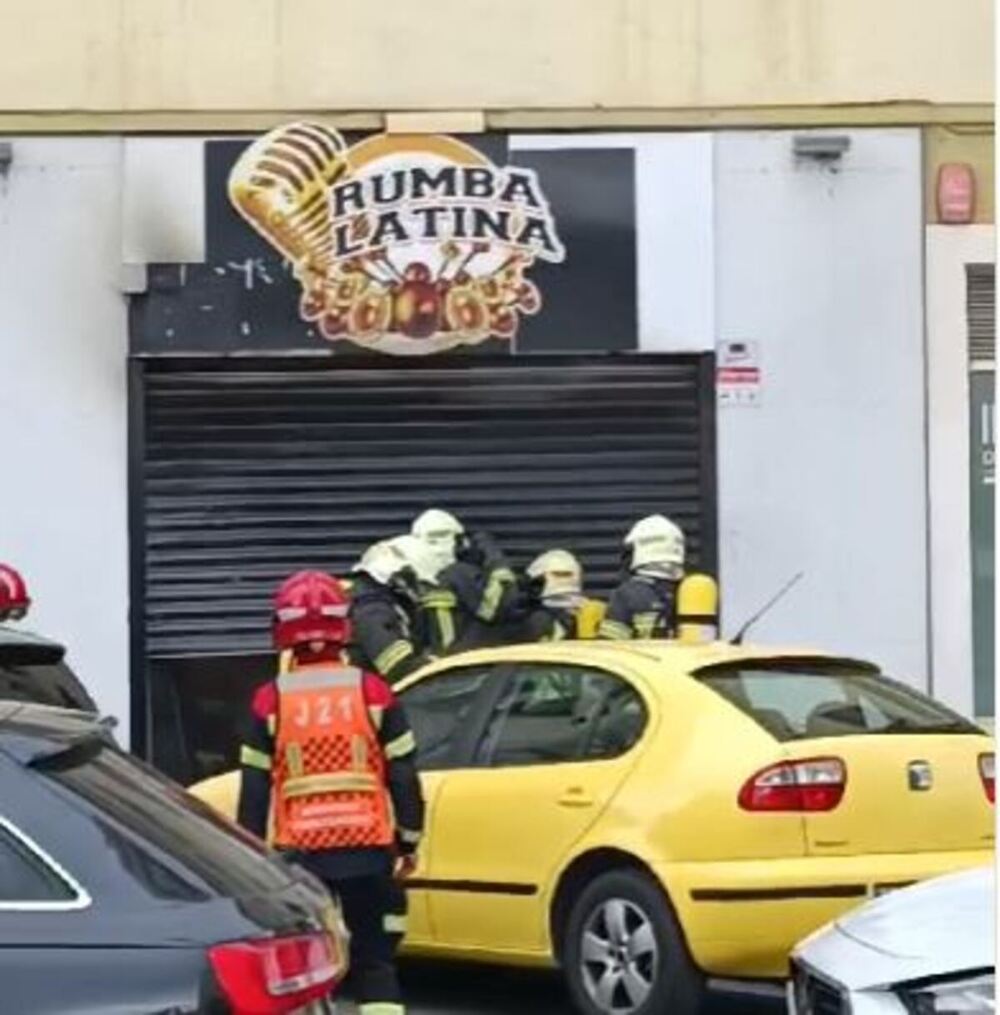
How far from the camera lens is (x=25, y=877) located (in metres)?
5.38

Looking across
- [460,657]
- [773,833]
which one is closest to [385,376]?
[460,657]

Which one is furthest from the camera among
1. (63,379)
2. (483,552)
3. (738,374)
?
(738,374)

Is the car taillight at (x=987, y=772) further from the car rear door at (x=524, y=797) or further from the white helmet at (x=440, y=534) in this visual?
the white helmet at (x=440, y=534)

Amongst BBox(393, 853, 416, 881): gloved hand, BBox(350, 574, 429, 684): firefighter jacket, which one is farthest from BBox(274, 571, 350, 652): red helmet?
BBox(350, 574, 429, 684): firefighter jacket

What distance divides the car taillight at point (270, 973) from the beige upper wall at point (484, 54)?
1062 centimetres

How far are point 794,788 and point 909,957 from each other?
2687 mm

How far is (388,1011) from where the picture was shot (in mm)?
8531

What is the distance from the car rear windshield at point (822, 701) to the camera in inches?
380

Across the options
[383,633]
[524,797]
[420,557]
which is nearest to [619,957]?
[524,797]

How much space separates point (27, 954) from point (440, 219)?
420 inches

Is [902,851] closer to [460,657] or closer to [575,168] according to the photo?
[460,657]

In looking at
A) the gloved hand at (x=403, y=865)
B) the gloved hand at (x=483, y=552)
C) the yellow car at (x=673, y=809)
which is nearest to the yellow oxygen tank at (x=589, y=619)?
the gloved hand at (x=483, y=552)

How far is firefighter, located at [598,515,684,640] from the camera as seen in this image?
43.2ft

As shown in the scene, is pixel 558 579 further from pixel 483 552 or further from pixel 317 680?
pixel 317 680
